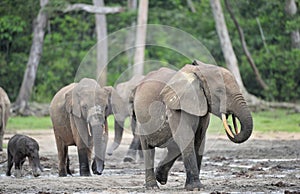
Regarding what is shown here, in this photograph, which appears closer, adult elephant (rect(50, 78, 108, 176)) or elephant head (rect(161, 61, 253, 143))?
elephant head (rect(161, 61, 253, 143))

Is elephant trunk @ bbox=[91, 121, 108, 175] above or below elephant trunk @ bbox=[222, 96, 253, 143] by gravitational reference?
below

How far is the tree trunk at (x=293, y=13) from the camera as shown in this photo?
121ft

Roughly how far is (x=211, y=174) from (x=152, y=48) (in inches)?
1081

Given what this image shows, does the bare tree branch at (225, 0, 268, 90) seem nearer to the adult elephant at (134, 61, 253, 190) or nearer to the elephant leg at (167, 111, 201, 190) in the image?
the adult elephant at (134, 61, 253, 190)

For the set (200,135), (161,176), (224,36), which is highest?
(224,36)

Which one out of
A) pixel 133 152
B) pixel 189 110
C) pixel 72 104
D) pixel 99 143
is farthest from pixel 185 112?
pixel 133 152

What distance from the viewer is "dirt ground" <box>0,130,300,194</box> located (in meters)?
13.2

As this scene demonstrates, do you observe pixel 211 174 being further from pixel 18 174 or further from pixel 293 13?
pixel 293 13

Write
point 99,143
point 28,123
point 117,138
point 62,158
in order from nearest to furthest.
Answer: point 99,143 → point 62,158 → point 117,138 → point 28,123

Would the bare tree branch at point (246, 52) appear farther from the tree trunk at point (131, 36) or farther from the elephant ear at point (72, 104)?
the elephant ear at point (72, 104)

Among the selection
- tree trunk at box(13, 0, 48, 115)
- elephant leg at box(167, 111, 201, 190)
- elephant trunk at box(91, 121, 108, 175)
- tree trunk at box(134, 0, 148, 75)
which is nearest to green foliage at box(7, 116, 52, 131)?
tree trunk at box(13, 0, 48, 115)

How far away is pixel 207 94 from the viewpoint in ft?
42.2

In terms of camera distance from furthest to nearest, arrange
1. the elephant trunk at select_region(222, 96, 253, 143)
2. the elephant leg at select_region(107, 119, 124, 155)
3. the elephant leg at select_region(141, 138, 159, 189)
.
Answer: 1. the elephant leg at select_region(107, 119, 124, 155)
2. the elephant leg at select_region(141, 138, 159, 189)
3. the elephant trunk at select_region(222, 96, 253, 143)

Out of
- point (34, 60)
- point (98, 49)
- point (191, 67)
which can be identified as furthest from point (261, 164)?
point (98, 49)
